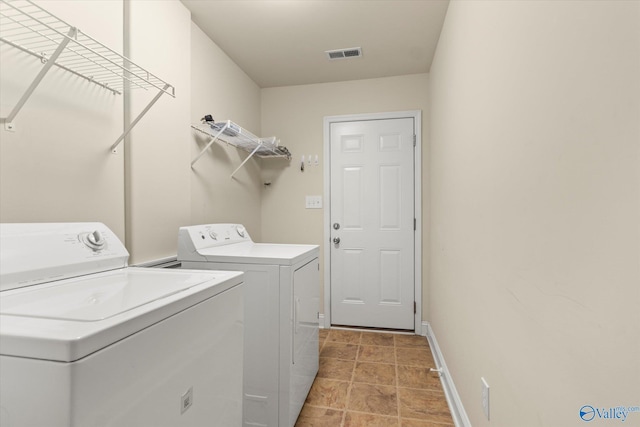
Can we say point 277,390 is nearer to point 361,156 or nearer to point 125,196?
point 125,196

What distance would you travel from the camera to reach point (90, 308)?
0.68m

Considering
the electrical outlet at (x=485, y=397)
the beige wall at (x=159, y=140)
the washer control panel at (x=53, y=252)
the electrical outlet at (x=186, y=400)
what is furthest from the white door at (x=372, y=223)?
the electrical outlet at (x=186, y=400)

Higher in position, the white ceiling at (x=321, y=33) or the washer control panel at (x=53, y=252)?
the white ceiling at (x=321, y=33)

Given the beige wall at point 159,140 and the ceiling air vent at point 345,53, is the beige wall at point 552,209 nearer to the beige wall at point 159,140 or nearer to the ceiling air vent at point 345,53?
the ceiling air vent at point 345,53

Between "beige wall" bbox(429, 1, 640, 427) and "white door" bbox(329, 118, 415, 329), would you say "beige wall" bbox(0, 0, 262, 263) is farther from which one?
"beige wall" bbox(429, 1, 640, 427)

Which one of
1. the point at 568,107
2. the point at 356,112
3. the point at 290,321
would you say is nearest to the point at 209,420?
the point at 290,321

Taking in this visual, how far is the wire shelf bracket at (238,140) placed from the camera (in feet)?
6.62

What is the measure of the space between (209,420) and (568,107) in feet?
4.10

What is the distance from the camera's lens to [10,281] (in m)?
0.85

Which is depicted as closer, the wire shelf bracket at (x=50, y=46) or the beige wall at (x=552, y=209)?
the beige wall at (x=552, y=209)

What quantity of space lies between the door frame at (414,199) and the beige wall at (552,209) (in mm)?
1371

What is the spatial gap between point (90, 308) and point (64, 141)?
907 millimetres

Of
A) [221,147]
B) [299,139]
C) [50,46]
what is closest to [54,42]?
[50,46]

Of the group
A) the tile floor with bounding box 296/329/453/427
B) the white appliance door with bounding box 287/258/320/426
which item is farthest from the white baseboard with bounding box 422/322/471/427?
the white appliance door with bounding box 287/258/320/426
